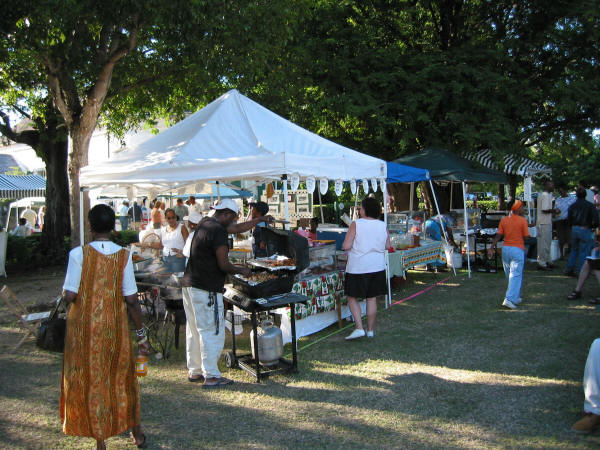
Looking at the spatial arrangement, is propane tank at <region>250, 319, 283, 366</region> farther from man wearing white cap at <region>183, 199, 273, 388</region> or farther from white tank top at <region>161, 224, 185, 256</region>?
white tank top at <region>161, 224, 185, 256</region>

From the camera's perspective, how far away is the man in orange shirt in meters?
7.06

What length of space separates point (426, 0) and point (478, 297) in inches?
374

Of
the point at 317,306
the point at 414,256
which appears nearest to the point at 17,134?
the point at 414,256

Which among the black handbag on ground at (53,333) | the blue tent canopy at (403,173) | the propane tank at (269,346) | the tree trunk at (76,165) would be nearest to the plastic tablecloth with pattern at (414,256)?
the blue tent canopy at (403,173)

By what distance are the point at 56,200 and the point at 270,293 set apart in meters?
11.7

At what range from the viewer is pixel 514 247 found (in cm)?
711

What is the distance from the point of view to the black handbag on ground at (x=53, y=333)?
5.55m

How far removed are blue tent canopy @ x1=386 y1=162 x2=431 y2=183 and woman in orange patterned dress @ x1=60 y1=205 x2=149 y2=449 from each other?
6.63 metres

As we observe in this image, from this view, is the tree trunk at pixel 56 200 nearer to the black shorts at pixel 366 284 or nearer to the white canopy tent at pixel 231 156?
the white canopy tent at pixel 231 156

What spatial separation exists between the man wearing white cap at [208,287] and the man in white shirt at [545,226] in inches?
335

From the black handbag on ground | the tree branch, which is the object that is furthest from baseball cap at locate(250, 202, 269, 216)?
the tree branch

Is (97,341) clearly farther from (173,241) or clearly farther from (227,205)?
(173,241)

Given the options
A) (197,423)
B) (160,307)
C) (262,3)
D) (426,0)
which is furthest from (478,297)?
(426,0)

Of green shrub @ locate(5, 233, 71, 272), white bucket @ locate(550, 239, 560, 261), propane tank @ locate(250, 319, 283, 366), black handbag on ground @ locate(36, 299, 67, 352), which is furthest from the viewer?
green shrub @ locate(5, 233, 71, 272)
